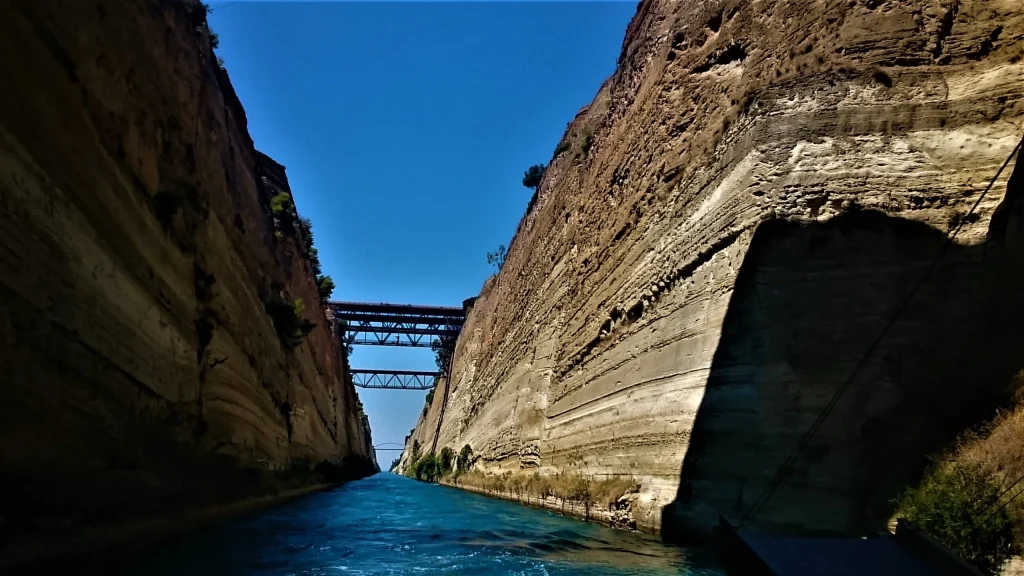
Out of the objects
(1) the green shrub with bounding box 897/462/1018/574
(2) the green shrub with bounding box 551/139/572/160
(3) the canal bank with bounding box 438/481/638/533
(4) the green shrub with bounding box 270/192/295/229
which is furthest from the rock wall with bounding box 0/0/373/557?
(2) the green shrub with bounding box 551/139/572/160

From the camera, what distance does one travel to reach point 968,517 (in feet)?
16.3

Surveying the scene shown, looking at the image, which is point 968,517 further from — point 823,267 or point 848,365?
point 823,267

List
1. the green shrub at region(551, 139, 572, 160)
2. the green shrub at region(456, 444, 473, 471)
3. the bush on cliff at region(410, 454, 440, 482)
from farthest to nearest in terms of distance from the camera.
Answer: the bush on cliff at region(410, 454, 440, 482) → the green shrub at region(456, 444, 473, 471) → the green shrub at region(551, 139, 572, 160)

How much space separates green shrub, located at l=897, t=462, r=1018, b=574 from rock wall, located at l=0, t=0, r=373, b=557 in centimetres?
727

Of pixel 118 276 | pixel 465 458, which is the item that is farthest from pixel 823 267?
pixel 465 458

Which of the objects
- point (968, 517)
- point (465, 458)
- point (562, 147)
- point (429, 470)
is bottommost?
point (429, 470)

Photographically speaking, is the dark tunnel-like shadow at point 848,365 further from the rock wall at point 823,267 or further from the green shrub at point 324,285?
the green shrub at point 324,285

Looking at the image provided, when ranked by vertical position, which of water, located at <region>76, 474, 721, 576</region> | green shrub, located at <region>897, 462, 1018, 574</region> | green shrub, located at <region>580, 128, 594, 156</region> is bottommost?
water, located at <region>76, 474, 721, 576</region>

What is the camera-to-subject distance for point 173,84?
9859 millimetres

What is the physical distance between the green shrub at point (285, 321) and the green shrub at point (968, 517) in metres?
14.6

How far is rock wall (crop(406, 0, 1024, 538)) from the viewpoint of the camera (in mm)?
6922

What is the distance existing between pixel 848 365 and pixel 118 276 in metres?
8.47

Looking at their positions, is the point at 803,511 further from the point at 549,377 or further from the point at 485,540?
the point at 549,377

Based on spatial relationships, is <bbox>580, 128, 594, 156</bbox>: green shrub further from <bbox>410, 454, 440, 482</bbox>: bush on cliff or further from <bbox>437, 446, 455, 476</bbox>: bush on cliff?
<bbox>410, 454, 440, 482</bbox>: bush on cliff
